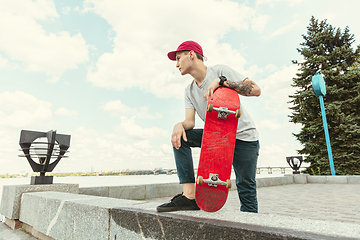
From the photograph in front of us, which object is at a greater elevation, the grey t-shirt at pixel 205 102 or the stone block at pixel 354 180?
the grey t-shirt at pixel 205 102

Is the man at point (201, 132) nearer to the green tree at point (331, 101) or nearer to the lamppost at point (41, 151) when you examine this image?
the lamppost at point (41, 151)

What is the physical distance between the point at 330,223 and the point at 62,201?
103 inches

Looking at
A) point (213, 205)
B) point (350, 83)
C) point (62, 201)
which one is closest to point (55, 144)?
point (62, 201)

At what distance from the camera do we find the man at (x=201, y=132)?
1832 mm

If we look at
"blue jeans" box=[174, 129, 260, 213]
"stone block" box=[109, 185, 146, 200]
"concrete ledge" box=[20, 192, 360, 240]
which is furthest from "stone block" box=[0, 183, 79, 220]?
"blue jeans" box=[174, 129, 260, 213]

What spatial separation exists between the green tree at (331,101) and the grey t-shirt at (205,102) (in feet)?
44.9

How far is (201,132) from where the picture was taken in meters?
1.97

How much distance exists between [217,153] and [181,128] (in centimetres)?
44

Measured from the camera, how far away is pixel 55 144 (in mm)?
4340

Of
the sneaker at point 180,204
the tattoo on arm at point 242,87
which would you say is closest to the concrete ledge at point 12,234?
the sneaker at point 180,204

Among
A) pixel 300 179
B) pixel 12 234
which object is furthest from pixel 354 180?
pixel 12 234

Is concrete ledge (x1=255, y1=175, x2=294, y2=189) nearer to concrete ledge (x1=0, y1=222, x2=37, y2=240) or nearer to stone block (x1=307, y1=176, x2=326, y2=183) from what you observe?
stone block (x1=307, y1=176, x2=326, y2=183)

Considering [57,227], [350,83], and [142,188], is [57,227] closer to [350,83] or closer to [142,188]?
[142,188]

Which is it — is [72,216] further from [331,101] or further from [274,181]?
[331,101]
